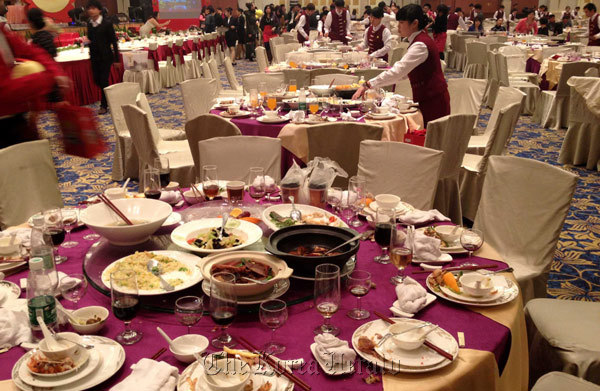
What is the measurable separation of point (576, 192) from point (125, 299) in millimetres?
4630

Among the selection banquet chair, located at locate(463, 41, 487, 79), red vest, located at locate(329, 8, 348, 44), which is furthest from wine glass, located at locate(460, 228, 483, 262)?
red vest, located at locate(329, 8, 348, 44)

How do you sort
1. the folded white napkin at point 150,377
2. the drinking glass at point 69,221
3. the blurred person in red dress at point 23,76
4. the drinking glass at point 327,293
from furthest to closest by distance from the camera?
the drinking glass at point 69,221
the blurred person in red dress at point 23,76
the drinking glass at point 327,293
the folded white napkin at point 150,377

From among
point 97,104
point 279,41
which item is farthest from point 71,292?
point 279,41

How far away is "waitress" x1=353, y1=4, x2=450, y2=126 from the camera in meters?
4.31

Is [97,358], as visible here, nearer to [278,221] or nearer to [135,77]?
[278,221]

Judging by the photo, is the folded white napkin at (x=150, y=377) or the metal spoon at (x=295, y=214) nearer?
the folded white napkin at (x=150, y=377)

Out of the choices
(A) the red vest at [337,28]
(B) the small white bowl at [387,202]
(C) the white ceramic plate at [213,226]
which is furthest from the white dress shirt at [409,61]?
(A) the red vest at [337,28]

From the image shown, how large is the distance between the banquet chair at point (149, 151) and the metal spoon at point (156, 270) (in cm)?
232

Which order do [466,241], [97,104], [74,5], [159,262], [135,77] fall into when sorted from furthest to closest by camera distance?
1. [74,5]
2. [135,77]
3. [97,104]
4. [466,241]
5. [159,262]

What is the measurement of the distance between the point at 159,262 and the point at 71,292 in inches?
10.7

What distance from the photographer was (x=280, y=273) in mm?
1550

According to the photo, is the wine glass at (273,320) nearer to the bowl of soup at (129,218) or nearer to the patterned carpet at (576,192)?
the bowl of soup at (129,218)

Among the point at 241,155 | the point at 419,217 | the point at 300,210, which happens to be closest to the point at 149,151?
the point at 241,155

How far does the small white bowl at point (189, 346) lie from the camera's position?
131cm
